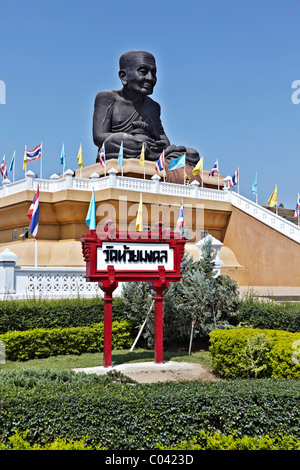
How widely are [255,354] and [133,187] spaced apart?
14.5 meters

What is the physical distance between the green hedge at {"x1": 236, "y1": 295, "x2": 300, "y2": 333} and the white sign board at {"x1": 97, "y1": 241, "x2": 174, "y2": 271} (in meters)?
3.27

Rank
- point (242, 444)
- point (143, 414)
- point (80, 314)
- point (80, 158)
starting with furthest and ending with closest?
point (80, 158) → point (80, 314) → point (143, 414) → point (242, 444)

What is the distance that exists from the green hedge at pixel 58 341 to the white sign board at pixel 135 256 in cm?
242

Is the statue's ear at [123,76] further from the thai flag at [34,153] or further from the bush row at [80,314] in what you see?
the bush row at [80,314]

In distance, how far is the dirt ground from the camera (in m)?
9.16

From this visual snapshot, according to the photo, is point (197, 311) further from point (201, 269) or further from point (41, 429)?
point (41, 429)

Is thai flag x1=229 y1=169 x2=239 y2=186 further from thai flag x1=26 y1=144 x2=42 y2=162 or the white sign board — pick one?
the white sign board

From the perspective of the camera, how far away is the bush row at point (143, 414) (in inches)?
216

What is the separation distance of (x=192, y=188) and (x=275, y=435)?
777 inches

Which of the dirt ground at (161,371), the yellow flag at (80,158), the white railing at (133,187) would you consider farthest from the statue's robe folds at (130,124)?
the dirt ground at (161,371)

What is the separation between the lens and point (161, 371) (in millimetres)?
9578

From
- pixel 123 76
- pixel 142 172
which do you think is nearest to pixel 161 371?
pixel 142 172

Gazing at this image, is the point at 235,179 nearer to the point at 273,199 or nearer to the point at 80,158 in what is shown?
the point at 273,199

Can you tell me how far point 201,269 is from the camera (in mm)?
12906
